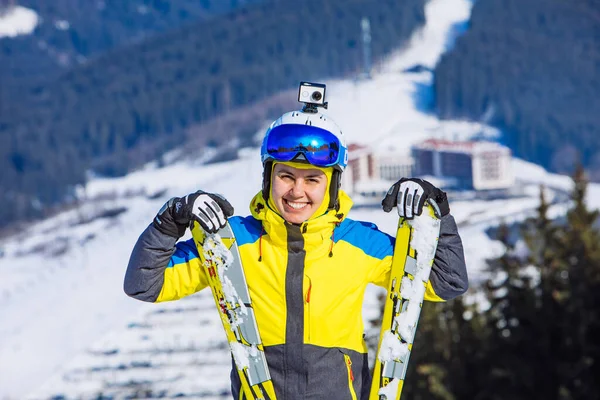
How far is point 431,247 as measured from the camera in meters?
4.17

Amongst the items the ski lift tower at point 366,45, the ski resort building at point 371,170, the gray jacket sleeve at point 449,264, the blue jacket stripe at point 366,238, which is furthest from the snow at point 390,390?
the ski lift tower at point 366,45

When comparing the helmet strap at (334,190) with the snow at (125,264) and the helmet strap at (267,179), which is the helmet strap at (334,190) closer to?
the helmet strap at (267,179)

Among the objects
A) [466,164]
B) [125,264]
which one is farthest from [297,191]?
[466,164]

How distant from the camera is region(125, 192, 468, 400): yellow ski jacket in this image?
4.06m

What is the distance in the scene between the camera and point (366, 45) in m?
159

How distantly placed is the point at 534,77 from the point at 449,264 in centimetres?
14092

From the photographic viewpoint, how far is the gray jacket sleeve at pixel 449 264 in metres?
4.18

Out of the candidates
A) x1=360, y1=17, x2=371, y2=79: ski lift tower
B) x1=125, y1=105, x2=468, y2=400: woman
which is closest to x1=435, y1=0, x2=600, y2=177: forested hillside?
x1=360, y1=17, x2=371, y2=79: ski lift tower

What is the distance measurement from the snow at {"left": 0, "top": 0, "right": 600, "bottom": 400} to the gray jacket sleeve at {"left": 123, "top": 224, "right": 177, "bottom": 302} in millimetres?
19526

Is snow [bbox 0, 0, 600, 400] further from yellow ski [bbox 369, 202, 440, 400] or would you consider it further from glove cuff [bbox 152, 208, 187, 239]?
glove cuff [bbox 152, 208, 187, 239]

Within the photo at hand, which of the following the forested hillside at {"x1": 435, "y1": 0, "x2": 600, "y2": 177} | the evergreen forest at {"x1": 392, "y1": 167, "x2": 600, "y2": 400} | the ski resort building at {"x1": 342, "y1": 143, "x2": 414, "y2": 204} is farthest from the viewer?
the forested hillside at {"x1": 435, "y1": 0, "x2": 600, "y2": 177}

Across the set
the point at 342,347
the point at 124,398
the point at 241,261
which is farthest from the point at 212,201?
the point at 124,398

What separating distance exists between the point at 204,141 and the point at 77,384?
87259 mm

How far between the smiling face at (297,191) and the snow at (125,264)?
1934cm
